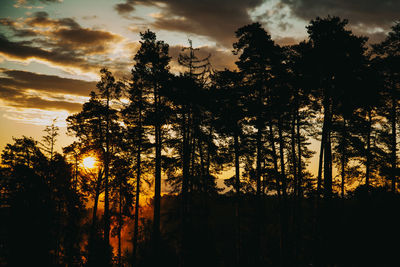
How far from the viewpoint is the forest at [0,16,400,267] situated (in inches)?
624

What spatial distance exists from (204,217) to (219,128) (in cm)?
789

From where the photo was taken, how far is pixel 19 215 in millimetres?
20703

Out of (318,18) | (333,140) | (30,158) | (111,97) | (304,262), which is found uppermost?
(318,18)

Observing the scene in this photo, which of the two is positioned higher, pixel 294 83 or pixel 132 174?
pixel 294 83

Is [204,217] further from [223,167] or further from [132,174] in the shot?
[132,174]

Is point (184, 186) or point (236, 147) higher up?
point (236, 147)

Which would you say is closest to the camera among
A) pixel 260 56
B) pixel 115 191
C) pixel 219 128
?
pixel 260 56

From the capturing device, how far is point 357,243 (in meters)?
18.4

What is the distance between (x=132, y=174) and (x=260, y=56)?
14215 mm

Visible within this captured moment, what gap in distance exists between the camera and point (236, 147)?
17547mm

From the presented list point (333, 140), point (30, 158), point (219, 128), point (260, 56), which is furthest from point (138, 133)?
point (333, 140)

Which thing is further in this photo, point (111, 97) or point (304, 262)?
point (304, 262)

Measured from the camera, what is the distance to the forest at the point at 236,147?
1586 centimetres

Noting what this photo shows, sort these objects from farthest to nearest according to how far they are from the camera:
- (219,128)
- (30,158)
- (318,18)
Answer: (30,158), (219,128), (318,18)
